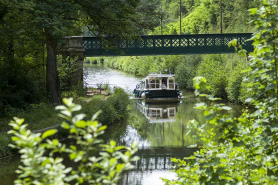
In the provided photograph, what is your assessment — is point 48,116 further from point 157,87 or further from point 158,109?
point 157,87

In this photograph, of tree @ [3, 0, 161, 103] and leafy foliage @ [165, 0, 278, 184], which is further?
tree @ [3, 0, 161, 103]

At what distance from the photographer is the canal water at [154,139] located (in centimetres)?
1266

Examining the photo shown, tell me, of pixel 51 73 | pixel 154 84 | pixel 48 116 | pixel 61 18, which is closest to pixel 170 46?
pixel 154 84

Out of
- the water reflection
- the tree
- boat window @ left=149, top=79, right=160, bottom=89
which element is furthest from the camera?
boat window @ left=149, top=79, right=160, bottom=89

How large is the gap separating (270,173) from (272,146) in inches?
15.8

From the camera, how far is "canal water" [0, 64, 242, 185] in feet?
41.5

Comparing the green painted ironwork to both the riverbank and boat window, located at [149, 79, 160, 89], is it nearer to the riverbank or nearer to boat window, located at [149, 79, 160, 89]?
boat window, located at [149, 79, 160, 89]

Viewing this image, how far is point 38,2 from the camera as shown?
19.5 meters

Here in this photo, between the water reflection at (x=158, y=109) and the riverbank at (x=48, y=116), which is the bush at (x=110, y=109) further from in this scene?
the water reflection at (x=158, y=109)

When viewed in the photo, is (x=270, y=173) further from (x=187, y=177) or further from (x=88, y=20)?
(x=88, y=20)

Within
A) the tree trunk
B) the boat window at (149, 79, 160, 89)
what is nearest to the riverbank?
the tree trunk

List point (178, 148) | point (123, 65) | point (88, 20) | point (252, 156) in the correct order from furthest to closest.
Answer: point (123, 65), point (88, 20), point (178, 148), point (252, 156)

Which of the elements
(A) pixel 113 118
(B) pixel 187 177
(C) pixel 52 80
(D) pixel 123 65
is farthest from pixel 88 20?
(D) pixel 123 65

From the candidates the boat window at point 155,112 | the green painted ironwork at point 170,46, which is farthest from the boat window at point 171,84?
the boat window at point 155,112
